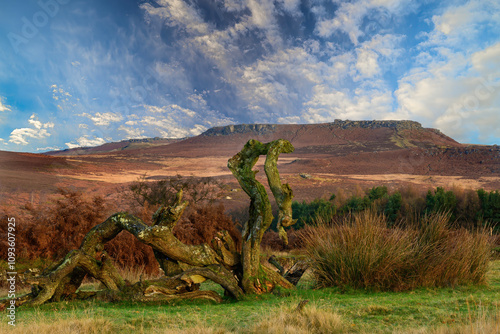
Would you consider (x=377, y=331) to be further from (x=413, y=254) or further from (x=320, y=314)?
(x=413, y=254)

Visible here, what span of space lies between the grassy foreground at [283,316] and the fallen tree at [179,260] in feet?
0.98

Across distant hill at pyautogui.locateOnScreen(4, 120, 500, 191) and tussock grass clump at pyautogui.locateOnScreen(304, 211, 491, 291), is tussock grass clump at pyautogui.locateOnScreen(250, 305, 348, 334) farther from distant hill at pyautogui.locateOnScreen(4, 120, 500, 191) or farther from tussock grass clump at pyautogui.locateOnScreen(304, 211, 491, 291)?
distant hill at pyautogui.locateOnScreen(4, 120, 500, 191)

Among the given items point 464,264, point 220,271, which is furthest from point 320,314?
point 464,264

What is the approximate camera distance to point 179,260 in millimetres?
6238

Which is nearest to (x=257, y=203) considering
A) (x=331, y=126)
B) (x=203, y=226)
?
(x=203, y=226)

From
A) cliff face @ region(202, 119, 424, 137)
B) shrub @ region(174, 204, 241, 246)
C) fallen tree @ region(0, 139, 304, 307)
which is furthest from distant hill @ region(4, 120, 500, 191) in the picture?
fallen tree @ region(0, 139, 304, 307)

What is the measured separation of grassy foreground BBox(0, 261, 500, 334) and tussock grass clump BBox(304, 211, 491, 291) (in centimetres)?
46

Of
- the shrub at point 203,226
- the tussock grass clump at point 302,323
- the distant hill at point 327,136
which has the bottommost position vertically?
the shrub at point 203,226

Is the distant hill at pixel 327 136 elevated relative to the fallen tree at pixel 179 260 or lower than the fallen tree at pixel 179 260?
elevated

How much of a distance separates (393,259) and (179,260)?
180 inches

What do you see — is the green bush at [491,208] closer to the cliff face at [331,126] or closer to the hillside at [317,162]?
the hillside at [317,162]

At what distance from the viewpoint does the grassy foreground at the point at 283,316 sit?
3.76 meters

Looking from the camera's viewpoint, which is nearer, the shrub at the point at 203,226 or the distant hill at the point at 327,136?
the shrub at the point at 203,226

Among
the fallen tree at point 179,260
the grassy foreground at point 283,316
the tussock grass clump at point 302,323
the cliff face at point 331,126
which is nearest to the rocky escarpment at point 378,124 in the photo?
the cliff face at point 331,126
